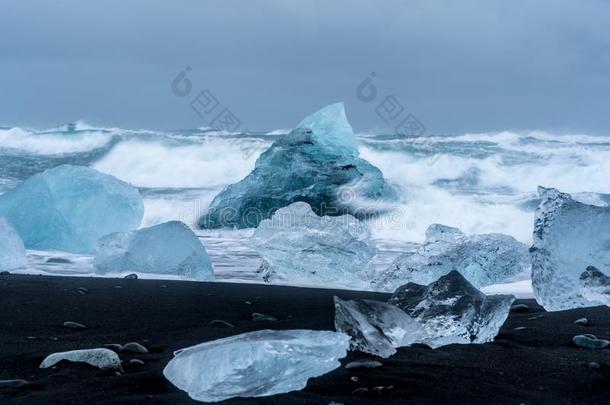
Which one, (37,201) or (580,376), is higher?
(37,201)

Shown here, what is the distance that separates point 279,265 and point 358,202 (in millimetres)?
4858

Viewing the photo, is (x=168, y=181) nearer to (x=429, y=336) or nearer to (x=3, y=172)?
(x=3, y=172)

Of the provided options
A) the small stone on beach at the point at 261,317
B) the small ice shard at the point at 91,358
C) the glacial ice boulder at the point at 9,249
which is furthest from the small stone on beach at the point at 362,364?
the glacial ice boulder at the point at 9,249

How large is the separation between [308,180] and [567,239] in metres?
5.97

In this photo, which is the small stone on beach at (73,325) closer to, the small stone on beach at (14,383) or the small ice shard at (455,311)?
the small stone on beach at (14,383)

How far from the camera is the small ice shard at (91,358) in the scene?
96.5 inches

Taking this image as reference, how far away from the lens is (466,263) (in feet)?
18.1

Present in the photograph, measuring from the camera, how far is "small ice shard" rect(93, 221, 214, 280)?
607 cm

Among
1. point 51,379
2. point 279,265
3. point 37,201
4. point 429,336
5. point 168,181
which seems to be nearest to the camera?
→ point 51,379

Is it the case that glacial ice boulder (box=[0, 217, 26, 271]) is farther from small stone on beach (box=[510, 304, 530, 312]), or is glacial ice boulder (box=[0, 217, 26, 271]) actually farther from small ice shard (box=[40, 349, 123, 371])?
small stone on beach (box=[510, 304, 530, 312])

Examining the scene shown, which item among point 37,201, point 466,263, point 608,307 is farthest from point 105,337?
point 37,201

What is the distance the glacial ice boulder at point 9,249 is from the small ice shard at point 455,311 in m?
3.69

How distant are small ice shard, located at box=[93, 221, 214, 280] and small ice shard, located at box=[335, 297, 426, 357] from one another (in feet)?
10.5

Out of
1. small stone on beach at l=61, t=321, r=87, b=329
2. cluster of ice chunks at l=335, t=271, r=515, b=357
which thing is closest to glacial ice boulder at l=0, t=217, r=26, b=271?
small stone on beach at l=61, t=321, r=87, b=329
